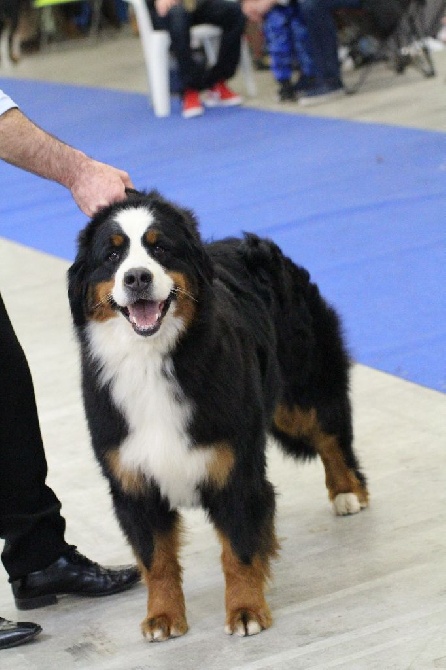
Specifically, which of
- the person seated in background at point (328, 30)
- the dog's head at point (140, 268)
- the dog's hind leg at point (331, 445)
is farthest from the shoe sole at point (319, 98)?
the dog's head at point (140, 268)

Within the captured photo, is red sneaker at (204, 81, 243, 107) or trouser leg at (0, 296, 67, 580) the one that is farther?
red sneaker at (204, 81, 243, 107)

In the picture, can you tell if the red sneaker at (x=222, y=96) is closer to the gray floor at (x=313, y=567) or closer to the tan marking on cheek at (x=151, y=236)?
the gray floor at (x=313, y=567)

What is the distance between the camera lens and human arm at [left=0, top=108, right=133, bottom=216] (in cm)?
328

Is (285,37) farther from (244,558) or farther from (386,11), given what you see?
(244,558)

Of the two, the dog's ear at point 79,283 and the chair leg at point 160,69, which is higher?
the dog's ear at point 79,283

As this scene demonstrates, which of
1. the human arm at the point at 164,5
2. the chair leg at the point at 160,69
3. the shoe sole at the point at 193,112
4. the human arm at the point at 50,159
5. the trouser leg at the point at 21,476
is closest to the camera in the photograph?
the human arm at the point at 50,159

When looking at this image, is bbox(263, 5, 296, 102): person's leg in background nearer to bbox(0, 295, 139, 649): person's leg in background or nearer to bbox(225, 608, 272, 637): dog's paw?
bbox(0, 295, 139, 649): person's leg in background

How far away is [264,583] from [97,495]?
1.17 meters

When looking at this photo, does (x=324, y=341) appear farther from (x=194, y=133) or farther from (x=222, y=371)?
(x=194, y=133)

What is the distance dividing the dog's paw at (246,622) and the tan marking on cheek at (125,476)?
0.42 m

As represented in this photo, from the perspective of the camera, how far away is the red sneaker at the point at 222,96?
1211 centimetres

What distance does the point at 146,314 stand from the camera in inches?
114

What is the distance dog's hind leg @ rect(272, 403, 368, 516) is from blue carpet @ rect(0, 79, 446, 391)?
88cm

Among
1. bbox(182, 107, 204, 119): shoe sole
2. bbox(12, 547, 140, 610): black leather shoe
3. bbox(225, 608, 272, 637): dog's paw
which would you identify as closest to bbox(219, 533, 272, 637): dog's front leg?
bbox(225, 608, 272, 637): dog's paw
